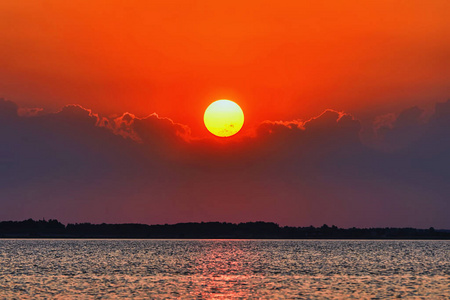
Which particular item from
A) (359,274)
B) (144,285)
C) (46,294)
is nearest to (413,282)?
(359,274)

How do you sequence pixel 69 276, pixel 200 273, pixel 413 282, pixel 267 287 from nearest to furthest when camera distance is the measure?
pixel 267 287, pixel 413 282, pixel 69 276, pixel 200 273

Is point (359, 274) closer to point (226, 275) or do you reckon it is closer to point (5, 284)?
point (226, 275)

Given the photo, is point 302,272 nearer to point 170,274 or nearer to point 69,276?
point 170,274

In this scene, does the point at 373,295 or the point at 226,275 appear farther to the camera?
the point at 226,275

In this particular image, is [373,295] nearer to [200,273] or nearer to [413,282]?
[413,282]

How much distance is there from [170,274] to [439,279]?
44636 mm

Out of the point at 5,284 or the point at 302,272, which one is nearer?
the point at 5,284

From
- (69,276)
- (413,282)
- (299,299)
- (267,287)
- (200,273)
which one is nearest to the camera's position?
(299,299)

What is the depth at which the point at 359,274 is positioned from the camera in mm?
118938

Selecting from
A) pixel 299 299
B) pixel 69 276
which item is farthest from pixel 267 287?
pixel 69 276

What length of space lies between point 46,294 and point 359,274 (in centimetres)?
5868

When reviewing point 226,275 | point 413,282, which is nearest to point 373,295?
point 413,282

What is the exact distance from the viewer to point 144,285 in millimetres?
93938

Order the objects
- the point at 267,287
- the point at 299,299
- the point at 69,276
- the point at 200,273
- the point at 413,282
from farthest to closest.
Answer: the point at 200,273
the point at 69,276
the point at 413,282
the point at 267,287
the point at 299,299
